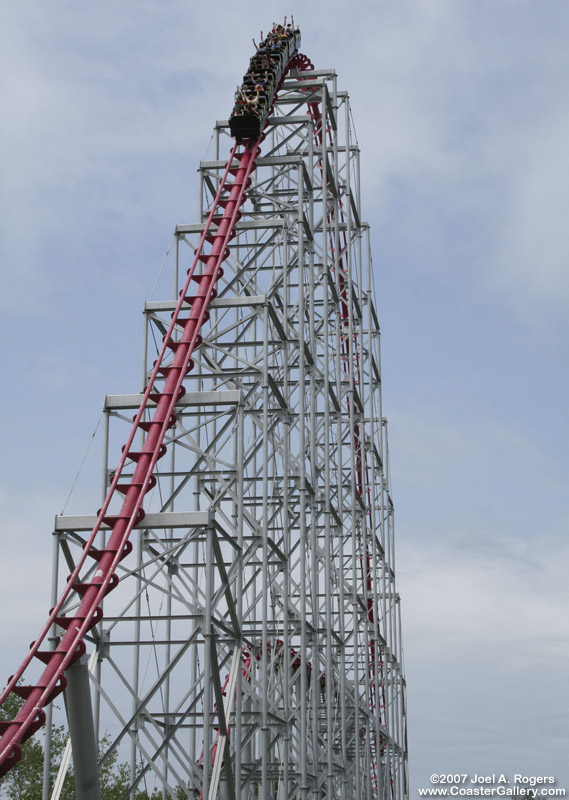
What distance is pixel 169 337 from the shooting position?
18.6 meters

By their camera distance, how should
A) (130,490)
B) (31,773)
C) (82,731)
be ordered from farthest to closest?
1. (31,773)
2. (130,490)
3. (82,731)

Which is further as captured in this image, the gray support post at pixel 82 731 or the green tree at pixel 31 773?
the green tree at pixel 31 773

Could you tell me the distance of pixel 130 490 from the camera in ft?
53.0

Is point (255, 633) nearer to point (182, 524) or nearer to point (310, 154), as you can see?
point (182, 524)

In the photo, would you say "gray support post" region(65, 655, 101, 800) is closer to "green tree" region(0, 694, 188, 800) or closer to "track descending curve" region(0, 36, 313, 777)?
"track descending curve" region(0, 36, 313, 777)

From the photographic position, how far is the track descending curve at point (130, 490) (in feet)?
44.0

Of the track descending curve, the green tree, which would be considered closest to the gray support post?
the track descending curve

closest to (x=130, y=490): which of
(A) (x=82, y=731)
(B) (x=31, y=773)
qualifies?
(A) (x=82, y=731)

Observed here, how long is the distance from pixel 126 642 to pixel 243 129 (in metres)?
11.5

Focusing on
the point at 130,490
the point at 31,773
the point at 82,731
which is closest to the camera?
the point at 82,731

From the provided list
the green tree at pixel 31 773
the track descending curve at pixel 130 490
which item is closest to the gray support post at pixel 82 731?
the track descending curve at pixel 130 490

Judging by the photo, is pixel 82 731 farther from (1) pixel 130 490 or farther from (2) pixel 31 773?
(2) pixel 31 773

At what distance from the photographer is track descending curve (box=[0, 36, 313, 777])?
44.0 ft

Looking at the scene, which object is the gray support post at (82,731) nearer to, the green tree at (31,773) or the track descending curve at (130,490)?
the track descending curve at (130,490)
